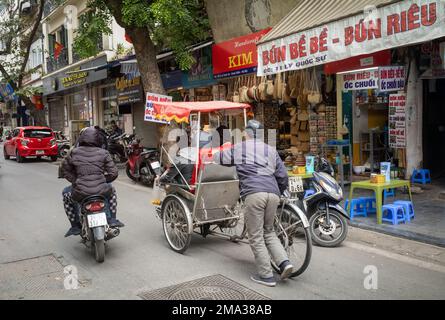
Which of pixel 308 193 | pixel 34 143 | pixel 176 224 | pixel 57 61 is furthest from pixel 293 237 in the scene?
pixel 57 61

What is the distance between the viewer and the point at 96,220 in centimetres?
552

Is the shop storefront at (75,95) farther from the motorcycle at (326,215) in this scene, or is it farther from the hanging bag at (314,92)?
the motorcycle at (326,215)

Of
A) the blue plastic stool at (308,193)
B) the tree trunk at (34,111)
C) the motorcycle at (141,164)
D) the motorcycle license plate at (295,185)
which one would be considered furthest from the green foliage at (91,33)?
the tree trunk at (34,111)

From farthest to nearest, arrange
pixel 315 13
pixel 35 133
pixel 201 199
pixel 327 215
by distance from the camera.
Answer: pixel 35 133 < pixel 315 13 < pixel 327 215 < pixel 201 199

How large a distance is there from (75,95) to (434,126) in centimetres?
2356

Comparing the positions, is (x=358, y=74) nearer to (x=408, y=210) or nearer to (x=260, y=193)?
(x=408, y=210)

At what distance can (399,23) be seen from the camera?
23.4ft

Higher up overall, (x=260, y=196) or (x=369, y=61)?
(x=369, y=61)

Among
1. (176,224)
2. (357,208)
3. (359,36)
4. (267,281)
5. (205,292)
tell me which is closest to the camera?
Answer: (205,292)

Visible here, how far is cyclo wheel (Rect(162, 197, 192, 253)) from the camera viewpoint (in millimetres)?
6000

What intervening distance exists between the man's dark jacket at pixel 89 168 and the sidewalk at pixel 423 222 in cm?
404

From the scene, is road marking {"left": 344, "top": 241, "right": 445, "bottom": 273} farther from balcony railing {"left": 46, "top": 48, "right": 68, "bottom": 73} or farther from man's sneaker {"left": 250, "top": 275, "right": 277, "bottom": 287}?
balcony railing {"left": 46, "top": 48, "right": 68, "bottom": 73}

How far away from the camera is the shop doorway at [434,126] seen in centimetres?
1022

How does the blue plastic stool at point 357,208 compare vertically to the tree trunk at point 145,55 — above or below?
below
